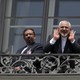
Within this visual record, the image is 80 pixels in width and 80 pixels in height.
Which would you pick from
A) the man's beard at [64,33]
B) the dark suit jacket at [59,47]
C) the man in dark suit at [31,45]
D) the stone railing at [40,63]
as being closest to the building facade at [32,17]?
the man in dark suit at [31,45]

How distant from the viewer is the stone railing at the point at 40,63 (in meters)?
12.0

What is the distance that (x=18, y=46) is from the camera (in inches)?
553

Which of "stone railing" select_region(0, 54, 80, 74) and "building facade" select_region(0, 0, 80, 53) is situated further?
"building facade" select_region(0, 0, 80, 53)

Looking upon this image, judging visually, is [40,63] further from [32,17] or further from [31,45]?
[32,17]

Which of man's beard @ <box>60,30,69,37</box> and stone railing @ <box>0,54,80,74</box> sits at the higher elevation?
man's beard @ <box>60,30,69,37</box>

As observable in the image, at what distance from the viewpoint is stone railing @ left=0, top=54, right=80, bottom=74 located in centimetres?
1200

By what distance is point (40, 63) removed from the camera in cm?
1209

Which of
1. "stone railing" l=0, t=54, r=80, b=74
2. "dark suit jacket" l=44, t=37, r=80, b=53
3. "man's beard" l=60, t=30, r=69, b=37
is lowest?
"stone railing" l=0, t=54, r=80, b=74

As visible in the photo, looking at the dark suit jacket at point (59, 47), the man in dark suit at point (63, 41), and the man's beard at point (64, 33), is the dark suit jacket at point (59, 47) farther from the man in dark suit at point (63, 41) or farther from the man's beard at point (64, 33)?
the man's beard at point (64, 33)

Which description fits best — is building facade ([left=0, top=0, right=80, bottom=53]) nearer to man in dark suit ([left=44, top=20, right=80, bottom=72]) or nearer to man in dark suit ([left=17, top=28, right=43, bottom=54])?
man in dark suit ([left=17, top=28, right=43, bottom=54])

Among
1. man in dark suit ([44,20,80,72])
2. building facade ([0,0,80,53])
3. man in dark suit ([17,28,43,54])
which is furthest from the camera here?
building facade ([0,0,80,53])

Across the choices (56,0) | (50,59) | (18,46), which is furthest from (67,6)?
(50,59)

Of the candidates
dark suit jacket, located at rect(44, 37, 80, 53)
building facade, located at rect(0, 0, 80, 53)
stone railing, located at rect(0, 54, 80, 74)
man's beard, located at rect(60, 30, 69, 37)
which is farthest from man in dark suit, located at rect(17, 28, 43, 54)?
building facade, located at rect(0, 0, 80, 53)

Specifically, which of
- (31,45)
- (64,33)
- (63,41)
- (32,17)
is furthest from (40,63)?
(32,17)
